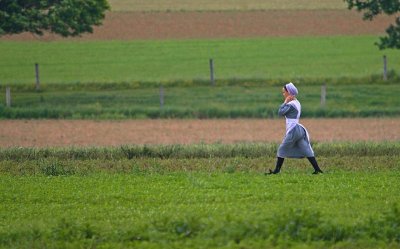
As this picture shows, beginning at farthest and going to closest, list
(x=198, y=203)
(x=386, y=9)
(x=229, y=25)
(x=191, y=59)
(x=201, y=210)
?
(x=229, y=25) → (x=191, y=59) → (x=386, y=9) → (x=198, y=203) → (x=201, y=210)

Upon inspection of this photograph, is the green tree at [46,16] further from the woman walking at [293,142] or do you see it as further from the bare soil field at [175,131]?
the woman walking at [293,142]

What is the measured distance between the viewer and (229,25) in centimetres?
→ 6388

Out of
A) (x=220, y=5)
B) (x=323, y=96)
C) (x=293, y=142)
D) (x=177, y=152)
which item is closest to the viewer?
(x=293, y=142)

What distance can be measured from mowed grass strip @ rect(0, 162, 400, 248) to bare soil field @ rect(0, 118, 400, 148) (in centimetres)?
1025

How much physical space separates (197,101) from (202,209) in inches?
1002

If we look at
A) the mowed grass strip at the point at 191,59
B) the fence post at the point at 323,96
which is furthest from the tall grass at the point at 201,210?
the mowed grass strip at the point at 191,59

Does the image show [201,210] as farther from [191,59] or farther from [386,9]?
[191,59]

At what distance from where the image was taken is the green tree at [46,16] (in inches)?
1586

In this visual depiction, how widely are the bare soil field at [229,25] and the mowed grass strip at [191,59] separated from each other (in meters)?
0.82

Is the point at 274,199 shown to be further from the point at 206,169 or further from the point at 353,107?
the point at 353,107

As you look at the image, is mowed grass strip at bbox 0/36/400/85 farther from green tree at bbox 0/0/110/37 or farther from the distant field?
the distant field

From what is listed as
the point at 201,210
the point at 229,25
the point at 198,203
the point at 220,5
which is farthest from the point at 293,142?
the point at 220,5

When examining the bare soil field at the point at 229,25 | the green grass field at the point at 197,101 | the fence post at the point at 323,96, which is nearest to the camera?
the green grass field at the point at 197,101

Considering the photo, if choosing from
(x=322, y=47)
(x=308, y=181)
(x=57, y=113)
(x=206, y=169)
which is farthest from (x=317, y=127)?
(x=322, y=47)
